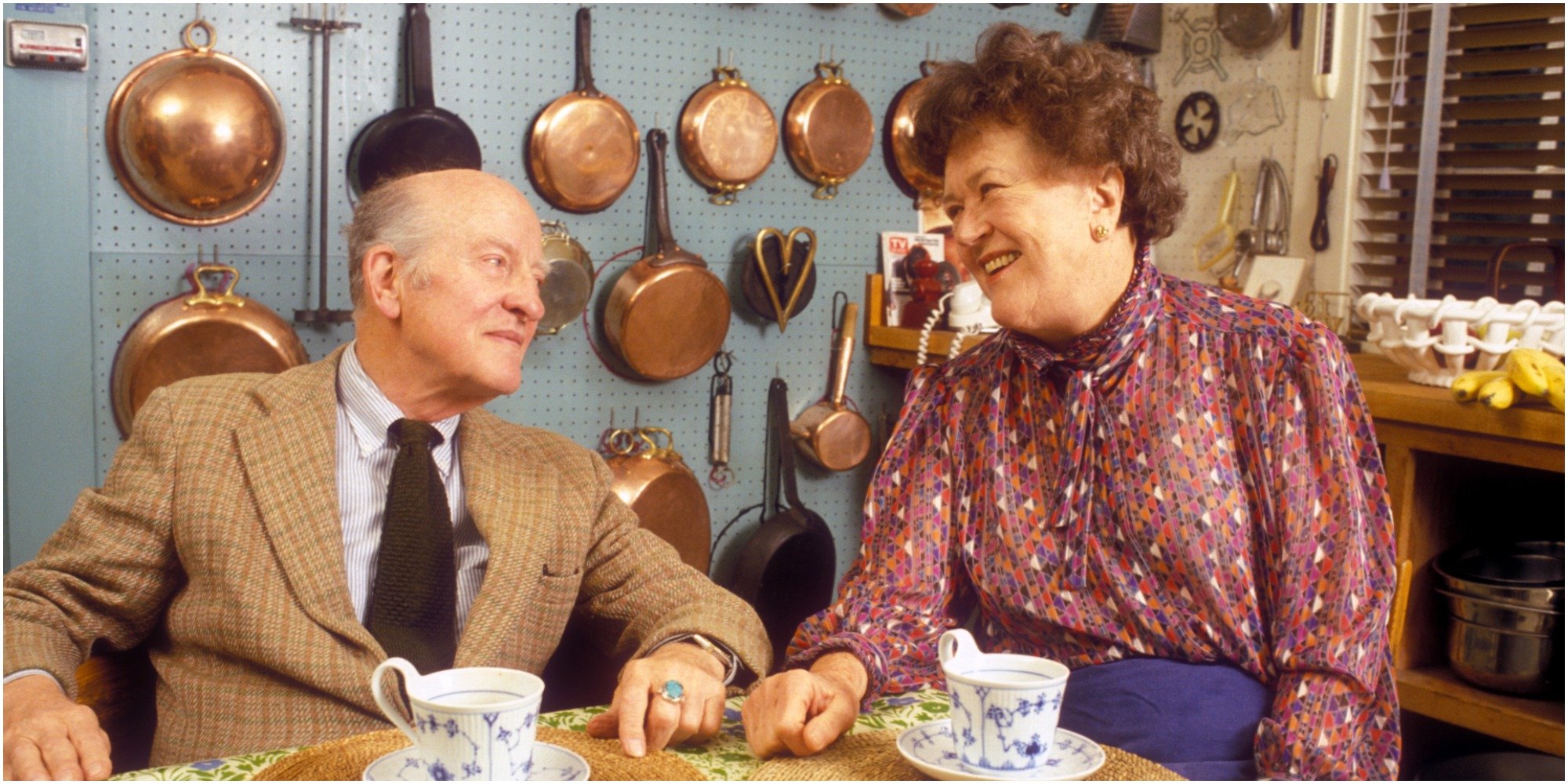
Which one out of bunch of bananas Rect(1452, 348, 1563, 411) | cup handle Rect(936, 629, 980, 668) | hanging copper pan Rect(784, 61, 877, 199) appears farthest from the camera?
hanging copper pan Rect(784, 61, 877, 199)

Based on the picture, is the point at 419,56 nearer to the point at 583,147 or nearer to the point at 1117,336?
the point at 583,147

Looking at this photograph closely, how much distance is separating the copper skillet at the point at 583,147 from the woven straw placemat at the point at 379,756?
1.84 metres

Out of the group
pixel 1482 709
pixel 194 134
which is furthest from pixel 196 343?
pixel 1482 709

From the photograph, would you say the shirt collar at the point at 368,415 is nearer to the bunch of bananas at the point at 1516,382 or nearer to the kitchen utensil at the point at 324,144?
the kitchen utensil at the point at 324,144

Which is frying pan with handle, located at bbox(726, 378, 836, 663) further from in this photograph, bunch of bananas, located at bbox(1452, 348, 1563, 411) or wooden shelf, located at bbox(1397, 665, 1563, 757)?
bunch of bananas, located at bbox(1452, 348, 1563, 411)

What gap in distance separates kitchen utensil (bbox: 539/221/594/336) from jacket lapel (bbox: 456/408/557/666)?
41.6 inches

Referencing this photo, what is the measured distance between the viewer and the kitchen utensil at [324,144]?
2.47 m

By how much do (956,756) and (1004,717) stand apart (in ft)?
0.24

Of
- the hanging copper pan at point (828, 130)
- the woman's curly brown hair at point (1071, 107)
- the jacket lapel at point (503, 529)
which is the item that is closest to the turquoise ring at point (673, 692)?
the jacket lapel at point (503, 529)

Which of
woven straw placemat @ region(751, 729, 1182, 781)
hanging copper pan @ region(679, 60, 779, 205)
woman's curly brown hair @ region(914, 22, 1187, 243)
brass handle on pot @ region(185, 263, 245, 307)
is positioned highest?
hanging copper pan @ region(679, 60, 779, 205)

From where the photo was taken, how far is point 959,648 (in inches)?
40.5

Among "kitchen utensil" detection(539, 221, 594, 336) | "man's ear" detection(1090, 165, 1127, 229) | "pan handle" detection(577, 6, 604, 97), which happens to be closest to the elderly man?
"man's ear" detection(1090, 165, 1127, 229)

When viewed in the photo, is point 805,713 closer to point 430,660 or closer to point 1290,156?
point 430,660

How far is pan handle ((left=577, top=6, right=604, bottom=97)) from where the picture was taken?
2809mm
